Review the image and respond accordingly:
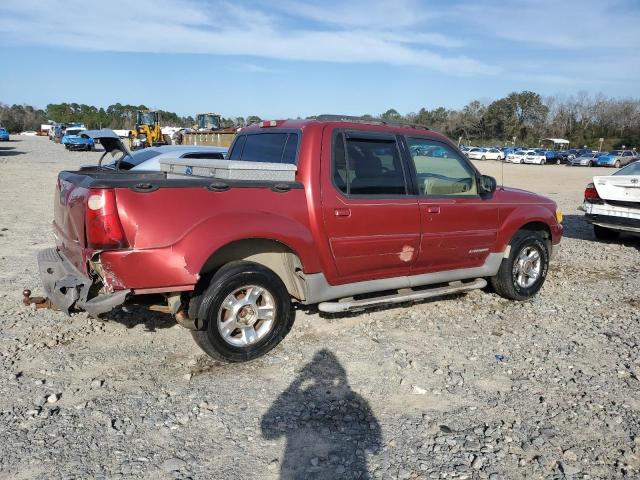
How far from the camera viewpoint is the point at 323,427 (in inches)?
134

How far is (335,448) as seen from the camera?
318cm

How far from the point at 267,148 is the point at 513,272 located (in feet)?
10.4

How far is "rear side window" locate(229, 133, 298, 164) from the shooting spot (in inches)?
185

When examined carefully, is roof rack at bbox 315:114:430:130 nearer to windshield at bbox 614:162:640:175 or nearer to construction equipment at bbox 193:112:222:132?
windshield at bbox 614:162:640:175

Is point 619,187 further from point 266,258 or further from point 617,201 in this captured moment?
point 266,258

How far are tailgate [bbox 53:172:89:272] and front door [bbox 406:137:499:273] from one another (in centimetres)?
298

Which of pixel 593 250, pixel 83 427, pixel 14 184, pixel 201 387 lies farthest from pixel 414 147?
pixel 14 184

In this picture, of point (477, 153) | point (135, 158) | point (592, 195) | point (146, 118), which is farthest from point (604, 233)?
point (477, 153)

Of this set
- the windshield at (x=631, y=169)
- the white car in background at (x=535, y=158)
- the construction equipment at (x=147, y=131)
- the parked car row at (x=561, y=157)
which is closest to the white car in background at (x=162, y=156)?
the windshield at (x=631, y=169)

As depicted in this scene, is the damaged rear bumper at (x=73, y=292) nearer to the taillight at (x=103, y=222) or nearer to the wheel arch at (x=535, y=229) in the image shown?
the taillight at (x=103, y=222)

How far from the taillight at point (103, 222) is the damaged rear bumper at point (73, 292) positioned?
0.35 meters

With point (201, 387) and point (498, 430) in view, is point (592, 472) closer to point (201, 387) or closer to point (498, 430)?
point (498, 430)

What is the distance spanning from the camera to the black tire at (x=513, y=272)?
5945 millimetres

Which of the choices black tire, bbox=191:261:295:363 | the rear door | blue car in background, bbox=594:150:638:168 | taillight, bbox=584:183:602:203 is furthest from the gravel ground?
blue car in background, bbox=594:150:638:168
